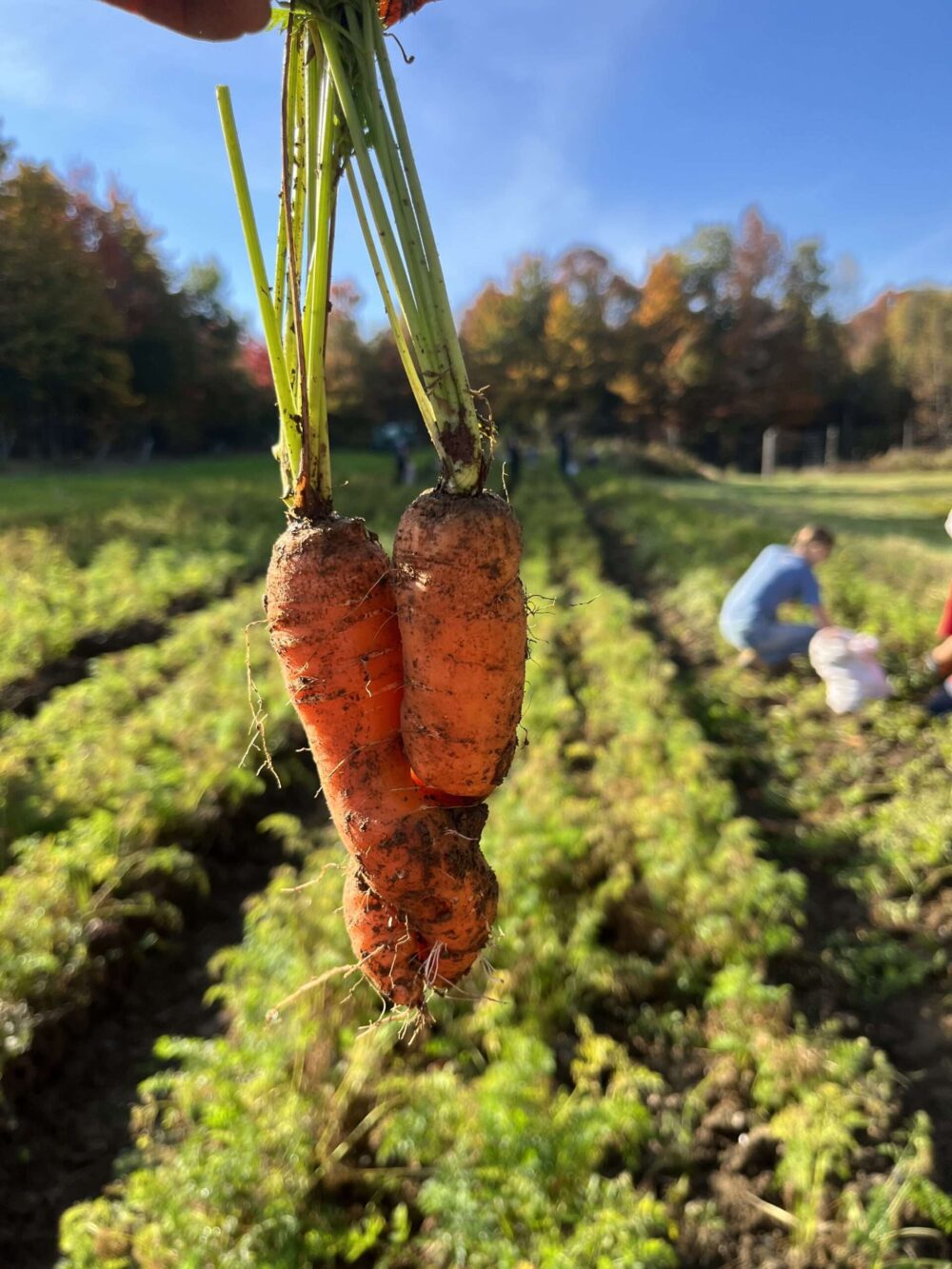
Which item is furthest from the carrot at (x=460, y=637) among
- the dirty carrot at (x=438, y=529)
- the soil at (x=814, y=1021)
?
the soil at (x=814, y=1021)

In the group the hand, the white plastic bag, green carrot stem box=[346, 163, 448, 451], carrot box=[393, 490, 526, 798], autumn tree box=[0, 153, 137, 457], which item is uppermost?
autumn tree box=[0, 153, 137, 457]

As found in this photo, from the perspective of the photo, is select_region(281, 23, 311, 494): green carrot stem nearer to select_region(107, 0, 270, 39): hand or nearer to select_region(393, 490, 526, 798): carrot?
select_region(107, 0, 270, 39): hand

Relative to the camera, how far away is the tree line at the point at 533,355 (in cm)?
2630

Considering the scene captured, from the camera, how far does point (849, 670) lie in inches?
249

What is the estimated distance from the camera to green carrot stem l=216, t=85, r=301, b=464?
1.21m

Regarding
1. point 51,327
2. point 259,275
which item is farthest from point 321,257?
point 51,327

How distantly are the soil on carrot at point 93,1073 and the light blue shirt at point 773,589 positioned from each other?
4.99m

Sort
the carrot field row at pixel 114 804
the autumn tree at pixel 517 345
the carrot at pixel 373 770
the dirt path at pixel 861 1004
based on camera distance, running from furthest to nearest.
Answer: the autumn tree at pixel 517 345, the carrot field row at pixel 114 804, the dirt path at pixel 861 1004, the carrot at pixel 373 770

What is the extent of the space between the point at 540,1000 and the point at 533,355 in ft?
116

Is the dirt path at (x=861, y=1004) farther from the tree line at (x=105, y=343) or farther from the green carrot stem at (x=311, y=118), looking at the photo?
the tree line at (x=105, y=343)

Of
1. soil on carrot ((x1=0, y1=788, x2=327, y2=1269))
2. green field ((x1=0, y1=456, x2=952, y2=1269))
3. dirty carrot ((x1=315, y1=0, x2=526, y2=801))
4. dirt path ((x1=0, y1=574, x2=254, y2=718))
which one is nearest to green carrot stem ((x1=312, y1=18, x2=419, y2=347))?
dirty carrot ((x1=315, y1=0, x2=526, y2=801))

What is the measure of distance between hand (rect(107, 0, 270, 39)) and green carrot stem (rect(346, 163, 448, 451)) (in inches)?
12.3

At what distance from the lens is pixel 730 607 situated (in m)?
7.63

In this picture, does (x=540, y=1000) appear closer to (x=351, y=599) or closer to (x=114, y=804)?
(x=351, y=599)
